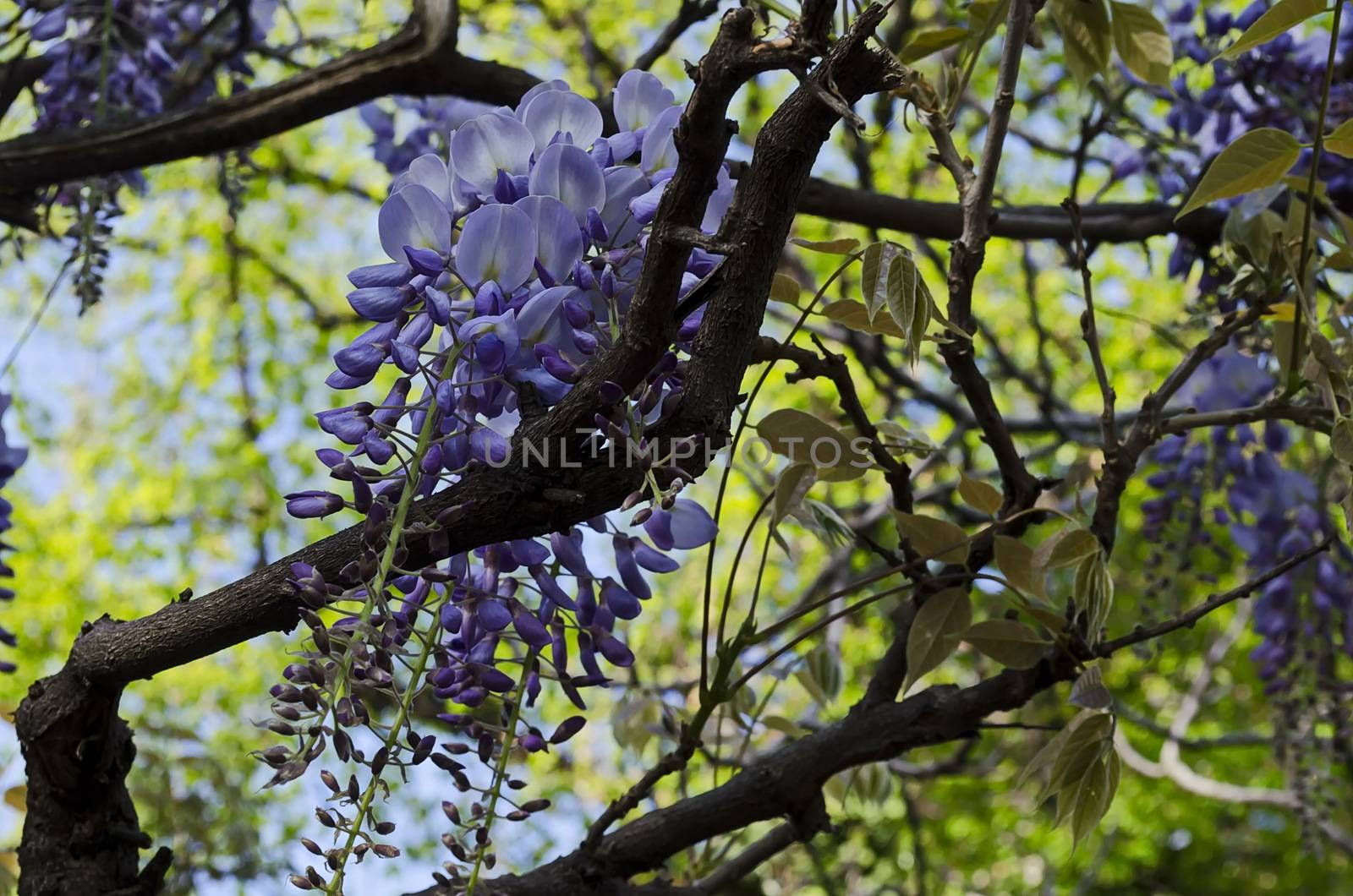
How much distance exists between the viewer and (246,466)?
19.5 ft

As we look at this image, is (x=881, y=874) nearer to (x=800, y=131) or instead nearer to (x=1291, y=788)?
(x=1291, y=788)

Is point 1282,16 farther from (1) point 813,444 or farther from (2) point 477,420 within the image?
(2) point 477,420

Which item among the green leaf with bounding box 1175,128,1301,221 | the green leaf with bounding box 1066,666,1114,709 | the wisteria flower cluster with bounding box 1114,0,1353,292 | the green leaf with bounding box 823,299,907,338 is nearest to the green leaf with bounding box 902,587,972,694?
the green leaf with bounding box 1066,666,1114,709

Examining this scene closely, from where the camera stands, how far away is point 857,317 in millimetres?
1132

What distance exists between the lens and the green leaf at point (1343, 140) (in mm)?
1012

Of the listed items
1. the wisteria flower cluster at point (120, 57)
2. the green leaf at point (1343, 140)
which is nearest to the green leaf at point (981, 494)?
the green leaf at point (1343, 140)

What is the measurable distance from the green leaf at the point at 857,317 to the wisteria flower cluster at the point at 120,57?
4.90 ft

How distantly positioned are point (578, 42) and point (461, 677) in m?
3.90

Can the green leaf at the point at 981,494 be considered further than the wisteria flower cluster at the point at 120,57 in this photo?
No

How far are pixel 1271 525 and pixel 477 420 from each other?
1710 mm

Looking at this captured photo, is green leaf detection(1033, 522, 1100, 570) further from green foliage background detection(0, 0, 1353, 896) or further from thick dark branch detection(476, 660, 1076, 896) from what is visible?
green foliage background detection(0, 0, 1353, 896)

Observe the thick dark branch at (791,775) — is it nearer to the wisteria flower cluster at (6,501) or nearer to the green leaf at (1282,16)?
the green leaf at (1282,16)

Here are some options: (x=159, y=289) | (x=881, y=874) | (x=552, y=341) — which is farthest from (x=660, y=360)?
(x=159, y=289)

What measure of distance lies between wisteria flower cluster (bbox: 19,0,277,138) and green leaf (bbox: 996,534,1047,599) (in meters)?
1.66
